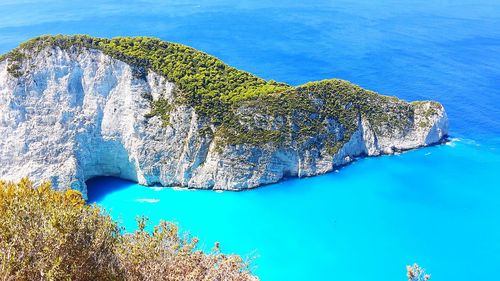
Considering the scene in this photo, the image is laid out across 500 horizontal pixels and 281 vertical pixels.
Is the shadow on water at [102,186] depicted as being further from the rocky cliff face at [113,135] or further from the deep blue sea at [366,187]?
the rocky cliff face at [113,135]

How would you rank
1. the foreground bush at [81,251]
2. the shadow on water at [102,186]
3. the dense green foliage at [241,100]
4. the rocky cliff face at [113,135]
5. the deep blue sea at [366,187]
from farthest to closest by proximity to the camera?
the dense green foliage at [241,100] < the shadow on water at [102,186] < the rocky cliff face at [113,135] < the deep blue sea at [366,187] < the foreground bush at [81,251]

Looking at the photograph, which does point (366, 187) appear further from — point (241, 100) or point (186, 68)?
point (186, 68)

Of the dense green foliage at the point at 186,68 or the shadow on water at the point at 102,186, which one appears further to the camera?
the dense green foliage at the point at 186,68

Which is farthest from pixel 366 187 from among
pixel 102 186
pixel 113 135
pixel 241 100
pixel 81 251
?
pixel 81 251

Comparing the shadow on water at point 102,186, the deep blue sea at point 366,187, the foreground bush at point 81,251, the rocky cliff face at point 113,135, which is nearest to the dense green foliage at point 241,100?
the rocky cliff face at point 113,135

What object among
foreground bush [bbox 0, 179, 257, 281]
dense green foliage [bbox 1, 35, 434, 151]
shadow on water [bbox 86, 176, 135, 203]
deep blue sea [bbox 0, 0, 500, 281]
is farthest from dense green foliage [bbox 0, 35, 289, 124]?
foreground bush [bbox 0, 179, 257, 281]

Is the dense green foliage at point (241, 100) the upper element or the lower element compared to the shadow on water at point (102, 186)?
upper
